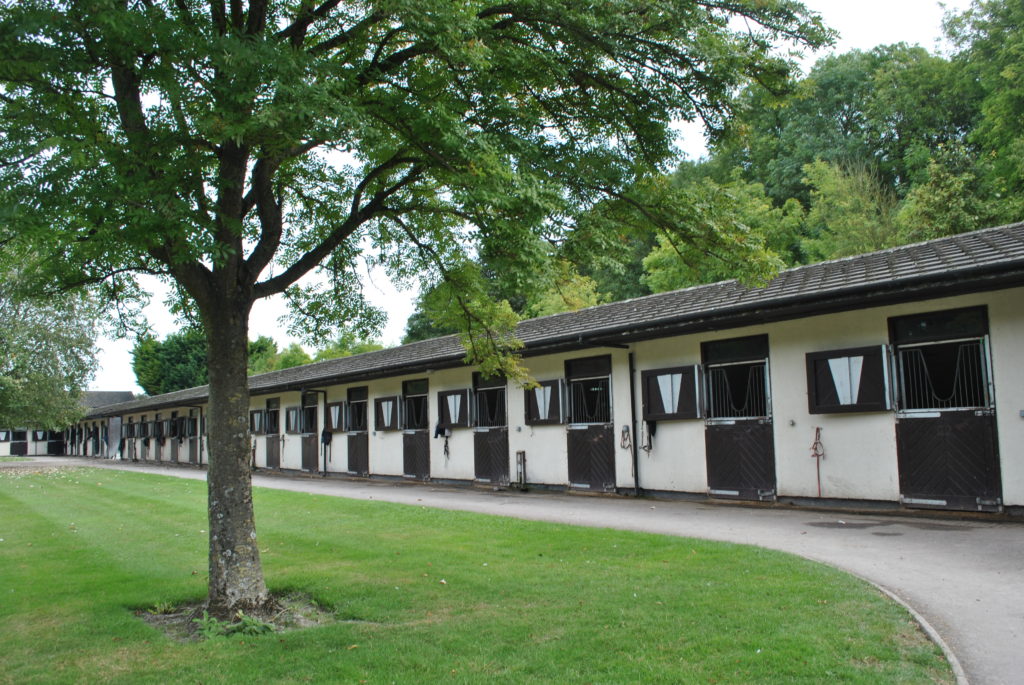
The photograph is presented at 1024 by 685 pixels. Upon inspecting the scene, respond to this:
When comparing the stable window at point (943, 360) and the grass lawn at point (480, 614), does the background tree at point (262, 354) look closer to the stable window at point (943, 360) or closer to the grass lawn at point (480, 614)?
the grass lawn at point (480, 614)

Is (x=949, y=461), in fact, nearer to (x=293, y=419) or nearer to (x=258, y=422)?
(x=293, y=419)

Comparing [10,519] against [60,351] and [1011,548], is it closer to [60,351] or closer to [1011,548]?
[1011,548]

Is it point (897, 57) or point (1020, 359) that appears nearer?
point (1020, 359)

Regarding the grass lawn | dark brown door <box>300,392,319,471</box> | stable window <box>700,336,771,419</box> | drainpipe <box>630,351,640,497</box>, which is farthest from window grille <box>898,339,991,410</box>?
dark brown door <box>300,392,319,471</box>

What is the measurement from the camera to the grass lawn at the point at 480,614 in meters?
4.64

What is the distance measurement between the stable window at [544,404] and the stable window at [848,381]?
5.76m

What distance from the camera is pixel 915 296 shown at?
33.8 feet

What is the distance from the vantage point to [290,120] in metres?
4.96

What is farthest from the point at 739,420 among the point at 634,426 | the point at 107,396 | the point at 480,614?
the point at 107,396

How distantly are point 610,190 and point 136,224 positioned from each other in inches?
146

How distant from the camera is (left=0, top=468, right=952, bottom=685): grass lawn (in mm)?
4637

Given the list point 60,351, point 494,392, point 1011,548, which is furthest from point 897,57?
point 60,351

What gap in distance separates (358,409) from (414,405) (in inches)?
127

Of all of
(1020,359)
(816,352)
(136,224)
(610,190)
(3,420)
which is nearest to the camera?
(136,224)
